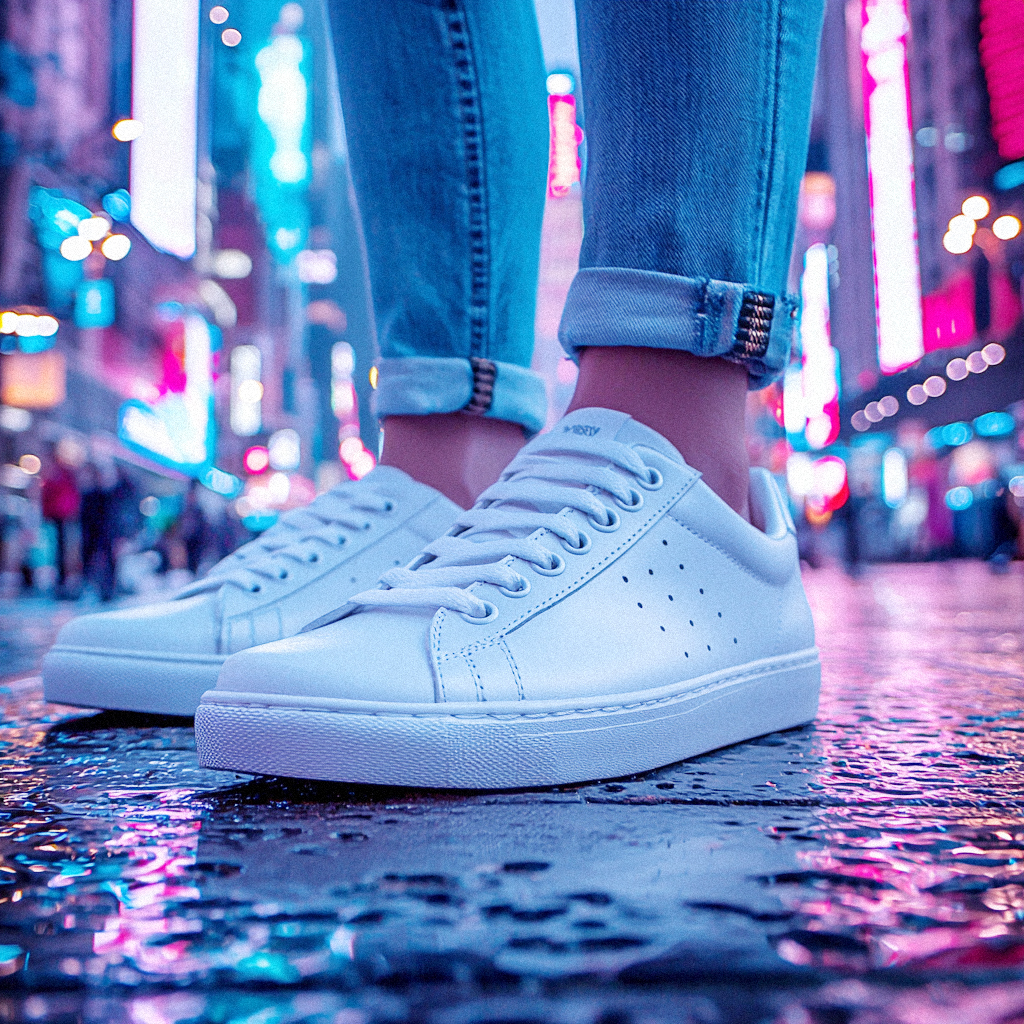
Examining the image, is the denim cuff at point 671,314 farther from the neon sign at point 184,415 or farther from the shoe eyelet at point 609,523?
the neon sign at point 184,415

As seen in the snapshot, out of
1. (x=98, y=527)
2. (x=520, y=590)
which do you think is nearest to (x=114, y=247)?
(x=98, y=527)

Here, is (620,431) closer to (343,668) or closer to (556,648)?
(556,648)

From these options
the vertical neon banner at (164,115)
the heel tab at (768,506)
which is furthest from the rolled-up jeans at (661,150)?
the vertical neon banner at (164,115)

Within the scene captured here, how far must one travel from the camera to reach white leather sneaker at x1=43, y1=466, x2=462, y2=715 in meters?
0.84

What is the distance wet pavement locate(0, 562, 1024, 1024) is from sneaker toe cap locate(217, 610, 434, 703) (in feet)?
0.21

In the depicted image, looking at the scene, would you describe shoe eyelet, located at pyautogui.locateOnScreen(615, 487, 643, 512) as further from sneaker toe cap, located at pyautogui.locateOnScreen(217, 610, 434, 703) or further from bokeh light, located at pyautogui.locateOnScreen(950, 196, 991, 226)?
bokeh light, located at pyautogui.locateOnScreen(950, 196, 991, 226)

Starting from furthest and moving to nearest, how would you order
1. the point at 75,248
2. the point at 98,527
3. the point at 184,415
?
the point at 184,415 → the point at 75,248 → the point at 98,527

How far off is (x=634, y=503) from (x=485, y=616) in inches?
6.6

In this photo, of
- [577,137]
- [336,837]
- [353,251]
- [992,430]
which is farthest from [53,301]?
[353,251]

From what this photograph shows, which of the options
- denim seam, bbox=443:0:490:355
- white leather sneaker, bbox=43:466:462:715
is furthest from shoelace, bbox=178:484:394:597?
denim seam, bbox=443:0:490:355

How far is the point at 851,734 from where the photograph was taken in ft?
2.47

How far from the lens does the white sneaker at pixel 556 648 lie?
0.54 metres

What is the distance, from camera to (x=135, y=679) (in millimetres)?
837

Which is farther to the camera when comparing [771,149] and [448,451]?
[448,451]
